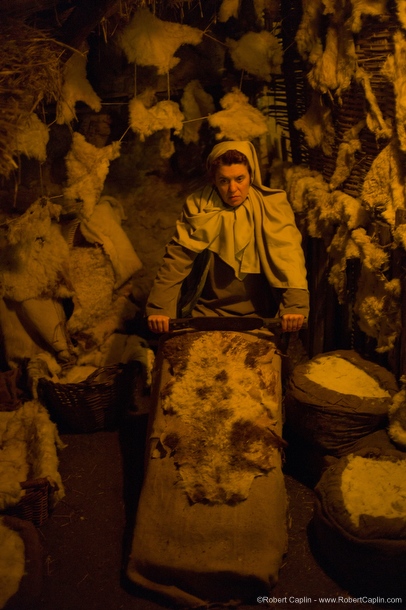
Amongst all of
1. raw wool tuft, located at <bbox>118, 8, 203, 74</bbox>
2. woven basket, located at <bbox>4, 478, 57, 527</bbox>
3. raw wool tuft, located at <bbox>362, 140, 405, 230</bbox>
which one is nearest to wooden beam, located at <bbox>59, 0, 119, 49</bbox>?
raw wool tuft, located at <bbox>118, 8, 203, 74</bbox>

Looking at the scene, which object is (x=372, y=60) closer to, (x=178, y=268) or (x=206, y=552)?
(x=178, y=268)

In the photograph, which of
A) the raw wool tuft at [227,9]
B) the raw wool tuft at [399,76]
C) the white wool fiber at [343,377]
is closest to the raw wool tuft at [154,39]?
the raw wool tuft at [227,9]

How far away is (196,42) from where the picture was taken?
457 centimetres

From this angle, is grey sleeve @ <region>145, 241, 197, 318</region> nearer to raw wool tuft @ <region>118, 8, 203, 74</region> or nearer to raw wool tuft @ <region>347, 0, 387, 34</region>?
raw wool tuft @ <region>118, 8, 203, 74</region>

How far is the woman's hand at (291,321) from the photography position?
3.71m

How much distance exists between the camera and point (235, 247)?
156 inches

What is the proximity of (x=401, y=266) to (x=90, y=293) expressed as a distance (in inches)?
103

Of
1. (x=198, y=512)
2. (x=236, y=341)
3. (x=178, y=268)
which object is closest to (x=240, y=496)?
(x=198, y=512)

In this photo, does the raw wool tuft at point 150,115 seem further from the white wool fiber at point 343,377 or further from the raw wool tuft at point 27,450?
the raw wool tuft at point 27,450

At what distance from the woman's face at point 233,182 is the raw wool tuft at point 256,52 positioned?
55.2 inches

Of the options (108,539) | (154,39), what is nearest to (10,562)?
(108,539)

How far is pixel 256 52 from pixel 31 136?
1991 millimetres

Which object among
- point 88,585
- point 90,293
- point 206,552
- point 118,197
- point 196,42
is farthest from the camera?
point 118,197

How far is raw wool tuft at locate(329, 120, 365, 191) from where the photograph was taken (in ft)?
13.5
